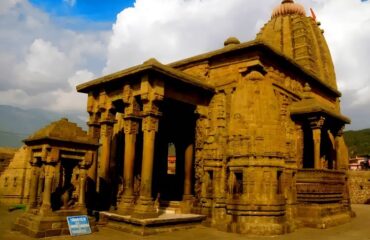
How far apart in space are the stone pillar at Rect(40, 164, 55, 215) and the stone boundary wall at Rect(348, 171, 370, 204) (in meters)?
25.5

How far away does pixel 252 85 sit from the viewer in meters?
12.4

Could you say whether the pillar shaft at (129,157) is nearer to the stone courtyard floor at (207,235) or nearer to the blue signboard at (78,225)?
the stone courtyard floor at (207,235)

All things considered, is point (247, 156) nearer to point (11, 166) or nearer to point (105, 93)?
point (105, 93)

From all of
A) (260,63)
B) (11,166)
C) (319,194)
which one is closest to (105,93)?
(260,63)

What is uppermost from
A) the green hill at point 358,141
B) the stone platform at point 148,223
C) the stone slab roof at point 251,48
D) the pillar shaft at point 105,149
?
the green hill at point 358,141

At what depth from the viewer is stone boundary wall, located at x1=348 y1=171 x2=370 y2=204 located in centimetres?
2870

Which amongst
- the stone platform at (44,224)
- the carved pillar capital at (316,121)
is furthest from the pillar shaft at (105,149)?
the carved pillar capital at (316,121)

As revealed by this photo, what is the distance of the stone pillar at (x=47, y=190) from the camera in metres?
10.1

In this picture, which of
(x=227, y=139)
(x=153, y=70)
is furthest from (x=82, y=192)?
(x=227, y=139)

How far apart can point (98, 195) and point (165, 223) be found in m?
4.05

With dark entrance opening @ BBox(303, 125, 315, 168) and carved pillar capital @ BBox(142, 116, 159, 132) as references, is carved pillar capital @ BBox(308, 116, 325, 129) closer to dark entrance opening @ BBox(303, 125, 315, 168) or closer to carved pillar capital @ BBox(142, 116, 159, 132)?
dark entrance opening @ BBox(303, 125, 315, 168)

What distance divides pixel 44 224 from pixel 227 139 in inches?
267

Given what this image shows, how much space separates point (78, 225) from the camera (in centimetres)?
1020

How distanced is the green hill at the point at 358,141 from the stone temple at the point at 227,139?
187ft
